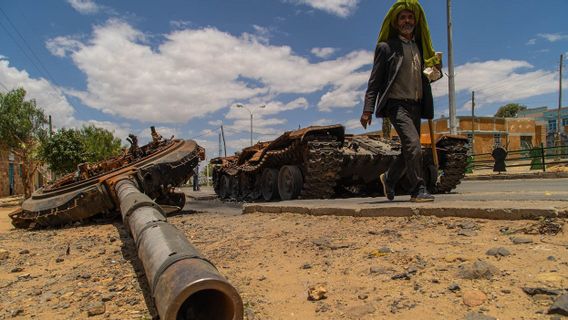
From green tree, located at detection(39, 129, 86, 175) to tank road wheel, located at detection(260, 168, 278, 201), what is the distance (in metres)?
13.7

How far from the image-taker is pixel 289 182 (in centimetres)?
990

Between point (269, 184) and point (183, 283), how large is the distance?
921cm

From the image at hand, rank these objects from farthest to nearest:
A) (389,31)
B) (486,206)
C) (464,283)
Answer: (389,31) < (486,206) < (464,283)

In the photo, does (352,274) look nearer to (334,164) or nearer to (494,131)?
(334,164)

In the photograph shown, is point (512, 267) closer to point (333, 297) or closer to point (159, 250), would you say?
point (333, 297)

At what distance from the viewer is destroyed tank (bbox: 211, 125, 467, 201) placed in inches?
A: 341

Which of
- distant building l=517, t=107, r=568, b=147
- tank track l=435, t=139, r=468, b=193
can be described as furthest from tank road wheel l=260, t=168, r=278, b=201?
distant building l=517, t=107, r=568, b=147

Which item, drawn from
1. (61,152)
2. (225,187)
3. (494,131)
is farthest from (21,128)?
(494,131)

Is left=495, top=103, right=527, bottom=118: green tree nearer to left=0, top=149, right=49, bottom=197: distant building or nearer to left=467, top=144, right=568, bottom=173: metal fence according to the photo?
left=467, top=144, right=568, bottom=173: metal fence

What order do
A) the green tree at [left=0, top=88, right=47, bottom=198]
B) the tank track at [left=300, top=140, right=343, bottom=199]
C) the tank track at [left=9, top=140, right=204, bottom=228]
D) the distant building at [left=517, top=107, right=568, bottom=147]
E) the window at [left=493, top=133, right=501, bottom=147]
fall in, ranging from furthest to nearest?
1. the distant building at [left=517, top=107, right=568, bottom=147]
2. the window at [left=493, top=133, right=501, bottom=147]
3. the green tree at [left=0, top=88, right=47, bottom=198]
4. the tank track at [left=300, top=140, right=343, bottom=199]
5. the tank track at [left=9, top=140, right=204, bottom=228]

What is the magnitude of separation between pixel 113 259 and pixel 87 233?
9.08ft

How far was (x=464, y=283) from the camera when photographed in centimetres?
242

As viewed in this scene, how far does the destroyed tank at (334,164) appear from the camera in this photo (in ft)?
28.5

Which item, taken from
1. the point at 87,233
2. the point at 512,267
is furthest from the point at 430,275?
the point at 87,233
